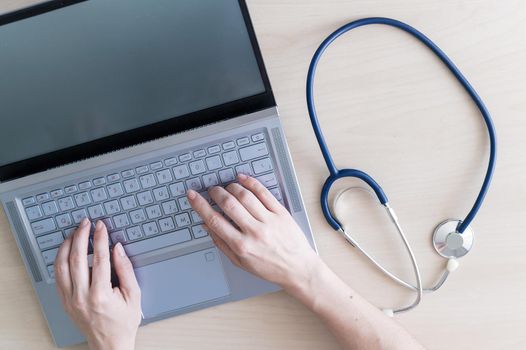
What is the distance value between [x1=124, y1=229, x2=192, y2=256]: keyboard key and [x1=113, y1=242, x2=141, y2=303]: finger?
2 cm

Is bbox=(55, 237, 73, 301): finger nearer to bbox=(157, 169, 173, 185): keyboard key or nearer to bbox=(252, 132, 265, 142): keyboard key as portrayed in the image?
bbox=(157, 169, 173, 185): keyboard key

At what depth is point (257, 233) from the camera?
80 cm

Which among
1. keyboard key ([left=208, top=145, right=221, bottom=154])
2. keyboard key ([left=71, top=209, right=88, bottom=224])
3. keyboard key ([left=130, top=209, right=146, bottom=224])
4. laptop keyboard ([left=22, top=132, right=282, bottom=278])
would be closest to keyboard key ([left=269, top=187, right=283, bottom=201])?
laptop keyboard ([left=22, top=132, right=282, bottom=278])

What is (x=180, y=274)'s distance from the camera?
2.87 ft

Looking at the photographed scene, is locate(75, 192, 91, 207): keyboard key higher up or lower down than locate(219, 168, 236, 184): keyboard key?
higher up

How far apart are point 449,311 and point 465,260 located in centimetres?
9

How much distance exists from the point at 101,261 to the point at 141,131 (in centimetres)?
22

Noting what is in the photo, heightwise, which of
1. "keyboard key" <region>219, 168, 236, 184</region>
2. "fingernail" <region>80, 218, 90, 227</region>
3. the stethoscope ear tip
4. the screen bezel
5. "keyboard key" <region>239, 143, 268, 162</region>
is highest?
the screen bezel

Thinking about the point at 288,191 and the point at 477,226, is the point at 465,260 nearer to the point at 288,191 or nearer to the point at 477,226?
the point at 477,226

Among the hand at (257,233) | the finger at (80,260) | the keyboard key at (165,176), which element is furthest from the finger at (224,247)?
the finger at (80,260)

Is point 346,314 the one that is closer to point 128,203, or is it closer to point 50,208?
point 128,203

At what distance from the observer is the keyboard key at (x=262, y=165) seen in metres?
0.83

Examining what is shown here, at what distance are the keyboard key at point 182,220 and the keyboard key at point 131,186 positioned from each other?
81 mm

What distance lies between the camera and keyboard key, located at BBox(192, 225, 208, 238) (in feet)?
2.80
